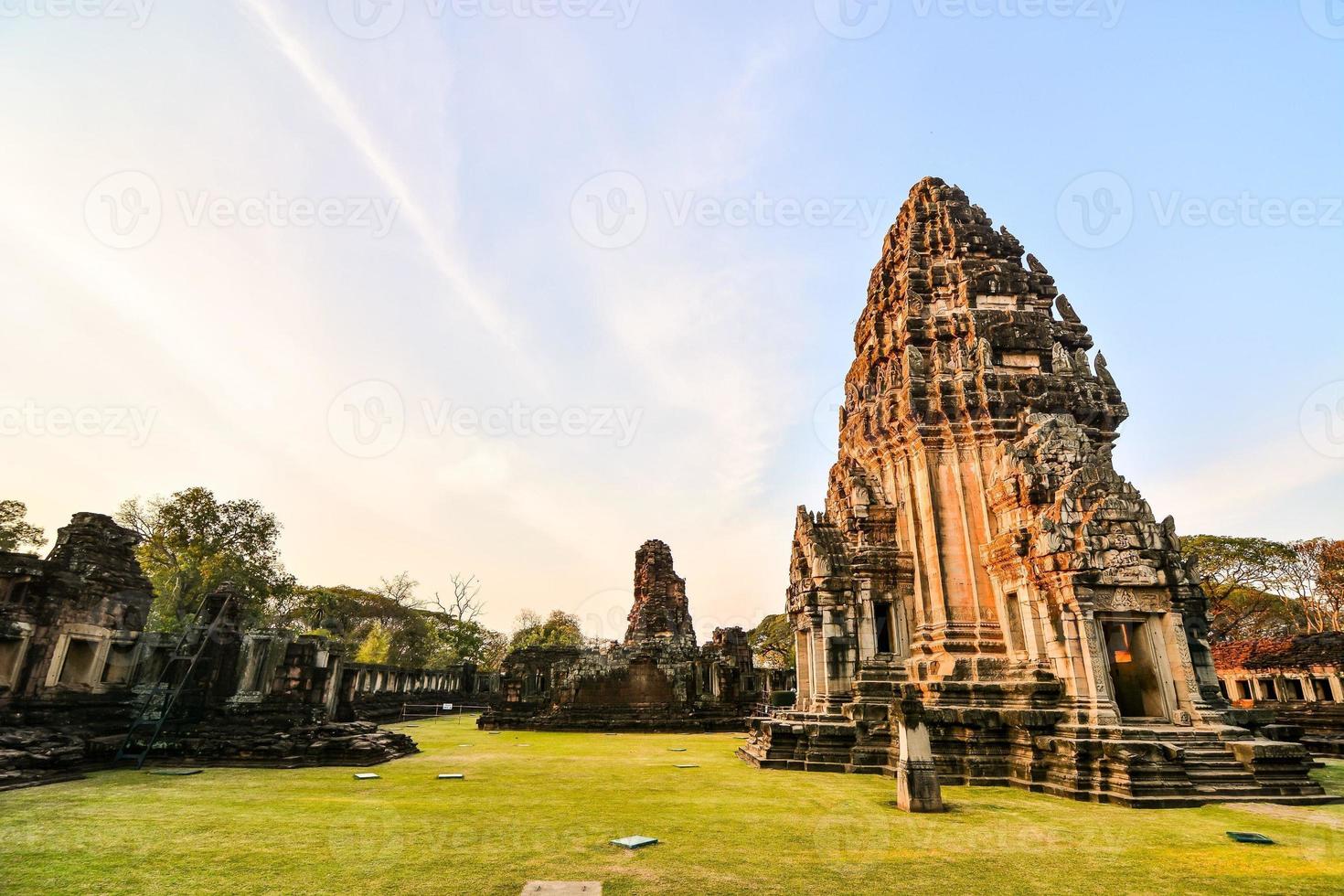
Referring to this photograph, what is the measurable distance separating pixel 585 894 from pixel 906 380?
12.5 m

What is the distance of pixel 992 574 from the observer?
42.5 ft

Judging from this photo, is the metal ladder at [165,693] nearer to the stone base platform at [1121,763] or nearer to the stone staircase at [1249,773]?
the stone base platform at [1121,763]

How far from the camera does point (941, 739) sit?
36.5ft

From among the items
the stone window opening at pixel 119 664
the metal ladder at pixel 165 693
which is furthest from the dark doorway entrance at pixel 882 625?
the stone window opening at pixel 119 664

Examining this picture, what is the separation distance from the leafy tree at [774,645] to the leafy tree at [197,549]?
33.7m

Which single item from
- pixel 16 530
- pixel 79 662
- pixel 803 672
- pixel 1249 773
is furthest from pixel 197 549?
pixel 1249 773

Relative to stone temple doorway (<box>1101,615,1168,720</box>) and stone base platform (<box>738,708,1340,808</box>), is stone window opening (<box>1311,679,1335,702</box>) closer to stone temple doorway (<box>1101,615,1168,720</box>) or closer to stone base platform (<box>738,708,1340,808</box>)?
stone temple doorway (<box>1101,615,1168,720</box>)

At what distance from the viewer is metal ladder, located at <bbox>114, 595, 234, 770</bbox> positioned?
12086mm

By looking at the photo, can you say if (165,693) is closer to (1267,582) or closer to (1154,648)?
(1154,648)

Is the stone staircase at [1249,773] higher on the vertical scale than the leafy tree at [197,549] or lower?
lower

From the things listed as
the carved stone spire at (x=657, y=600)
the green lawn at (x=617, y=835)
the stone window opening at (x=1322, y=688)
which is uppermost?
the carved stone spire at (x=657, y=600)

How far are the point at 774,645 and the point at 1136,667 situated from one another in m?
46.4

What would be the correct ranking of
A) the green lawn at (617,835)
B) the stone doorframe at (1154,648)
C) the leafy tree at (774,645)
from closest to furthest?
1. the green lawn at (617,835)
2. the stone doorframe at (1154,648)
3. the leafy tree at (774,645)

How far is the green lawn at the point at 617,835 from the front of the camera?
204 inches
